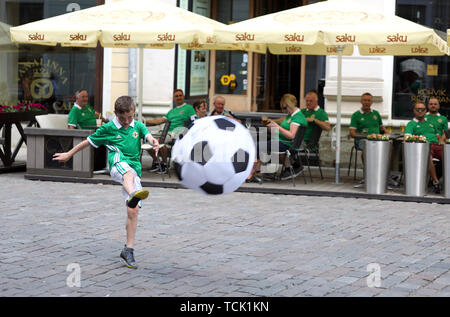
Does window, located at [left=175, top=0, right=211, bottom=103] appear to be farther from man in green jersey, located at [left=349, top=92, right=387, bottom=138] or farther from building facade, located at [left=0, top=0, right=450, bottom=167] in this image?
man in green jersey, located at [left=349, top=92, right=387, bottom=138]

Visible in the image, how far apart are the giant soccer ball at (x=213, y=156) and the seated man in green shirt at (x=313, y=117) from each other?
7.01m

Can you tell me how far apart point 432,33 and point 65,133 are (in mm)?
5666

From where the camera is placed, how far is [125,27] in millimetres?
12320

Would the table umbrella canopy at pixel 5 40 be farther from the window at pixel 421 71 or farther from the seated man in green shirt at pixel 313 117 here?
the window at pixel 421 71

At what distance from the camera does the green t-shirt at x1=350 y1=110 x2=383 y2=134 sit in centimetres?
1316

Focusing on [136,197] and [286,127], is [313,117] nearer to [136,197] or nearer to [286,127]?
[286,127]

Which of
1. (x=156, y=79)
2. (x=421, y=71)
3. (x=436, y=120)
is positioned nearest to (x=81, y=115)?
(x=156, y=79)

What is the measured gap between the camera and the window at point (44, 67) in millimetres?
17062

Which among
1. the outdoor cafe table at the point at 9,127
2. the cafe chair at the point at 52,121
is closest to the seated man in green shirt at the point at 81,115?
the cafe chair at the point at 52,121

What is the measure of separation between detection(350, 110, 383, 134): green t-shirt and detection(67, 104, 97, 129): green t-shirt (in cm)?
432

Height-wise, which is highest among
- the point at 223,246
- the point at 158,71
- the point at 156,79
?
the point at 158,71

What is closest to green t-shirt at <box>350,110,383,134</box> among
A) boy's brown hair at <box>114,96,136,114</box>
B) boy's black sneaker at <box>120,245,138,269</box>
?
boy's brown hair at <box>114,96,136,114</box>

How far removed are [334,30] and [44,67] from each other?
7.99 meters
